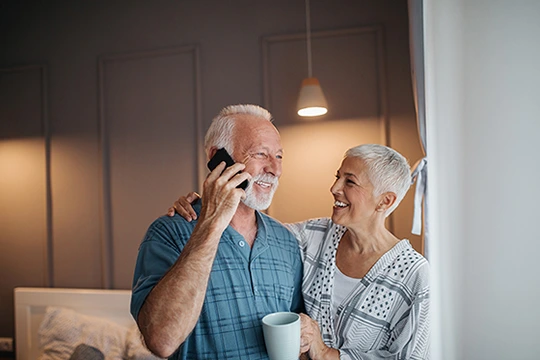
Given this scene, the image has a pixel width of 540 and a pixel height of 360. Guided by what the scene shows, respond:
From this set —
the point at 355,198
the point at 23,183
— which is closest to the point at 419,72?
the point at 355,198

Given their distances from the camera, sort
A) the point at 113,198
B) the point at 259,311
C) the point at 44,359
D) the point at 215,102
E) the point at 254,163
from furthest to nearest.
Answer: the point at 113,198
the point at 215,102
the point at 44,359
the point at 254,163
the point at 259,311

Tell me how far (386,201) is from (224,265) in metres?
0.63

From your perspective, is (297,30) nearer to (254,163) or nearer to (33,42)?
(254,163)

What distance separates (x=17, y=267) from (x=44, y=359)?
92cm

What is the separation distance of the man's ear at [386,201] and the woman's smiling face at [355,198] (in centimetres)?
2

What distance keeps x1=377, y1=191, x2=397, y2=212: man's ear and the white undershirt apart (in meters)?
0.28

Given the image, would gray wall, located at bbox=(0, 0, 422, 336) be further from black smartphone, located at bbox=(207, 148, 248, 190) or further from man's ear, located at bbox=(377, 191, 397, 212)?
black smartphone, located at bbox=(207, 148, 248, 190)

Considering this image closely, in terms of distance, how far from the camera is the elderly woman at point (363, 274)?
1.23 meters

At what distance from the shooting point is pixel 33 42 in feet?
10.3

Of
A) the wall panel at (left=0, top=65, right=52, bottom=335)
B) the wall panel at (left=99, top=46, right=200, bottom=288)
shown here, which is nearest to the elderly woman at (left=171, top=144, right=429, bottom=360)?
the wall panel at (left=99, top=46, right=200, bottom=288)

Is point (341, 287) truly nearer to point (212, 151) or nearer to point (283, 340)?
point (283, 340)

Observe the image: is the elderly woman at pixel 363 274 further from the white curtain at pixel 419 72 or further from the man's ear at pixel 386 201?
the white curtain at pixel 419 72

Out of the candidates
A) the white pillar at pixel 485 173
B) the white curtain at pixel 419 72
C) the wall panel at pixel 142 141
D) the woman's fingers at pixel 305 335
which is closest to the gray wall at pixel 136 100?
the wall panel at pixel 142 141

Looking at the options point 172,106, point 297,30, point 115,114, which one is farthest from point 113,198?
point 297,30
